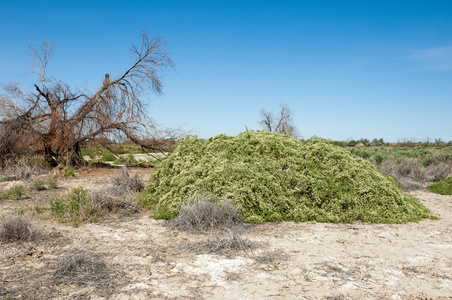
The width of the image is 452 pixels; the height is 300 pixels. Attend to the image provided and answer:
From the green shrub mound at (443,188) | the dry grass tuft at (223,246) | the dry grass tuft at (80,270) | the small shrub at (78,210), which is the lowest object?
the dry grass tuft at (80,270)

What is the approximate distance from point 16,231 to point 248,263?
11.2ft

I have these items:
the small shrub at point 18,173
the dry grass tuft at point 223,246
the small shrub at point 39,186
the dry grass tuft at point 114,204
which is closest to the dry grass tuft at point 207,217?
the dry grass tuft at point 223,246

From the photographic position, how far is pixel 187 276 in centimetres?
391

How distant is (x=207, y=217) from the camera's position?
18.8ft

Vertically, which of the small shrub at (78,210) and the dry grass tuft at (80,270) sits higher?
the small shrub at (78,210)

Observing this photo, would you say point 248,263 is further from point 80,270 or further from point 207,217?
point 80,270

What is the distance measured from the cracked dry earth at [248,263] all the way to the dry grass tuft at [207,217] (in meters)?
0.21

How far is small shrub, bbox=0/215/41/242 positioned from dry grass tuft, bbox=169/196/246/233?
2.10m

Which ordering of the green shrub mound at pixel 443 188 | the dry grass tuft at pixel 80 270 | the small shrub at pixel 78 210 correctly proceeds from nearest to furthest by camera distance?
the dry grass tuft at pixel 80 270
the small shrub at pixel 78 210
the green shrub mound at pixel 443 188

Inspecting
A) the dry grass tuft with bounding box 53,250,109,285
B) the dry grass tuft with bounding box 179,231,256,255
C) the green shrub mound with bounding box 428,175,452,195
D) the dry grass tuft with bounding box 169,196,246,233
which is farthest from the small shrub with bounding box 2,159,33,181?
the green shrub mound with bounding box 428,175,452,195

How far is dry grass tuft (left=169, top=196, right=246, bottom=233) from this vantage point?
5.66 m

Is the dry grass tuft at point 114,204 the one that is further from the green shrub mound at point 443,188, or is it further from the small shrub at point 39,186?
the green shrub mound at point 443,188

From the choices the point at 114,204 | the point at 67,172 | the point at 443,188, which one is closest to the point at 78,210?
the point at 114,204

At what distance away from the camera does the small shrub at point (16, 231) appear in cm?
501
